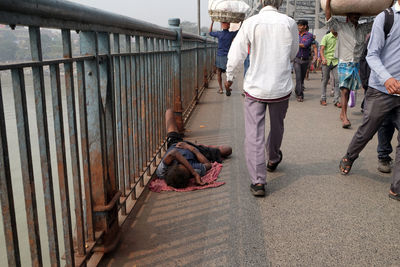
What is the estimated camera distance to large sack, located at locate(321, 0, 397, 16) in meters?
5.71

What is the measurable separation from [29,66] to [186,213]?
6.94ft

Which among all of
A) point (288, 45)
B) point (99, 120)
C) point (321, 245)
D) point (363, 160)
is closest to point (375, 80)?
point (288, 45)

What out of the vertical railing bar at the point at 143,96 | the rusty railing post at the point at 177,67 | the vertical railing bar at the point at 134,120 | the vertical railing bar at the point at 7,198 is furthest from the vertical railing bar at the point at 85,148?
the rusty railing post at the point at 177,67

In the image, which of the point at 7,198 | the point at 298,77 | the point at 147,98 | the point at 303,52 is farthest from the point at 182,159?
the point at 303,52

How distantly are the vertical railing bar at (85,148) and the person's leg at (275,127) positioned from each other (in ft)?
6.90

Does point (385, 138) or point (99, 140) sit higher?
point (99, 140)

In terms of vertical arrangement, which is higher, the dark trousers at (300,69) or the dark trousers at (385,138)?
the dark trousers at (300,69)

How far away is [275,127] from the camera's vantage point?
13.5ft

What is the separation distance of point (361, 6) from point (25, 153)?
5.52 meters

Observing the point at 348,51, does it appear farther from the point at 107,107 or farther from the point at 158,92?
the point at 107,107

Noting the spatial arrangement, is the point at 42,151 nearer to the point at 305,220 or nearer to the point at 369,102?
the point at 305,220

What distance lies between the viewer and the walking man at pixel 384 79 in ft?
12.0

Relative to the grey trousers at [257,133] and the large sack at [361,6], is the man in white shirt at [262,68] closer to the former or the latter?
the grey trousers at [257,133]

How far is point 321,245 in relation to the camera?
9.60 feet
